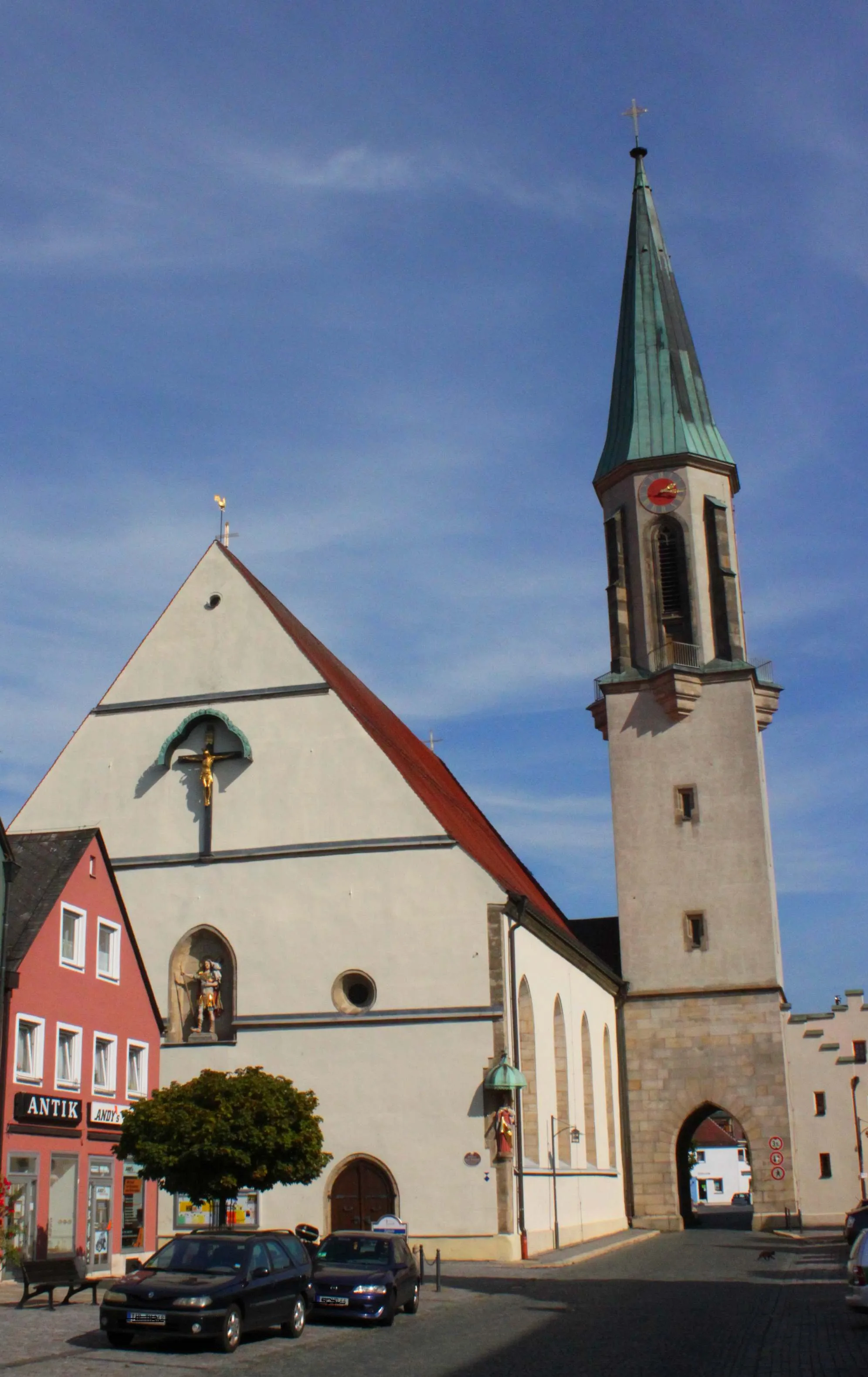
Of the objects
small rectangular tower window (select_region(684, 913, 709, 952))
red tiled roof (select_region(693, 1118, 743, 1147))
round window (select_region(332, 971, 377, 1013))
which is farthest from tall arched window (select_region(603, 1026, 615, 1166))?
red tiled roof (select_region(693, 1118, 743, 1147))

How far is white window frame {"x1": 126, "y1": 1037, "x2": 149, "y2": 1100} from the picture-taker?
27.7 metres

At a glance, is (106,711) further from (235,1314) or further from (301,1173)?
(235,1314)

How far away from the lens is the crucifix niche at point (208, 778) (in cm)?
3125

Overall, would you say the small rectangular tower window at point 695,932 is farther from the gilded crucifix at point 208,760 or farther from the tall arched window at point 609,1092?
the gilded crucifix at point 208,760

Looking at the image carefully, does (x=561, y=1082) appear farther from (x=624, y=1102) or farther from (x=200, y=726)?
(x=200, y=726)

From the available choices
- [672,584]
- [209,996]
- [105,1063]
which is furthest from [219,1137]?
[672,584]

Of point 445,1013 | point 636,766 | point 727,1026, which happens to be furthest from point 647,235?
point 445,1013

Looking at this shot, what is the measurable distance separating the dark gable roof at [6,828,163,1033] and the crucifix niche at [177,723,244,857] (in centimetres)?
295

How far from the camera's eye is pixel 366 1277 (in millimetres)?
18016

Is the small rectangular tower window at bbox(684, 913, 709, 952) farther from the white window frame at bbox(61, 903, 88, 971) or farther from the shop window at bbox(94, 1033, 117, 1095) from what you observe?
the white window frame at bbox(61, 903, 88, 971)

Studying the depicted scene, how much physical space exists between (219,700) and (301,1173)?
11.6m

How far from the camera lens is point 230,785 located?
3150 centimetres

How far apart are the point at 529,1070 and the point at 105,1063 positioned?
928 cm

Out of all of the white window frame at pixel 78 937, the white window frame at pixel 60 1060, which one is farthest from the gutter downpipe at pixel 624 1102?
the white window frame at pixel 60 1060
